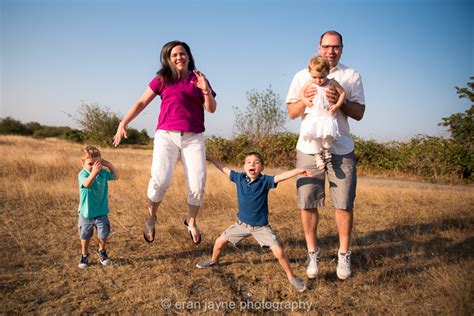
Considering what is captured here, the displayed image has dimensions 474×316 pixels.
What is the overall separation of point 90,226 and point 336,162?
2.67 m

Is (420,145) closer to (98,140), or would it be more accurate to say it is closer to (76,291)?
(76,291)

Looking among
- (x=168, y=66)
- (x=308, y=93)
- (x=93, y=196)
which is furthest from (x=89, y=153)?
A: (x=308, y=93)

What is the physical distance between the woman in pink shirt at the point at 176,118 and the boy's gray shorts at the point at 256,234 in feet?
2.27

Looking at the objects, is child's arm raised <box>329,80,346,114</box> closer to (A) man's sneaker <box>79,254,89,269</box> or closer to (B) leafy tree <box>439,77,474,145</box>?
(A) man's sneaker <box>79,254,89,269</box>

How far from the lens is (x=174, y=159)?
3.84 metres

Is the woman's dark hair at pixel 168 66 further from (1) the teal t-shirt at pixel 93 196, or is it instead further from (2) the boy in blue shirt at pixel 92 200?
(1) the teal t-shirt at pixel 93 196

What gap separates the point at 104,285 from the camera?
124 inches

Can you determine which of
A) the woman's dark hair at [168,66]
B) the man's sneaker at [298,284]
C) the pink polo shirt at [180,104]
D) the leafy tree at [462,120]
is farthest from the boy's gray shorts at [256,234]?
the leafy tree at [462,120]

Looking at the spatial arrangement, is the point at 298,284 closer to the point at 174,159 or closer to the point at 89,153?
the point at 174,159

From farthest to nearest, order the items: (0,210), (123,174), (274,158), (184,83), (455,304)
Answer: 1. (274,158)
2. (123,174)
3. (0,210)
4. (184,83)
5. (455,304)

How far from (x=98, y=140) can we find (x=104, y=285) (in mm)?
29163

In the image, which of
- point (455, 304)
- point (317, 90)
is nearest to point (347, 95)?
point (317, 90)

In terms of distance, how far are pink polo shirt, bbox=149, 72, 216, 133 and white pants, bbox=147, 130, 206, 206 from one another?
3.9 inches

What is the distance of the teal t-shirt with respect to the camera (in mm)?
3518
